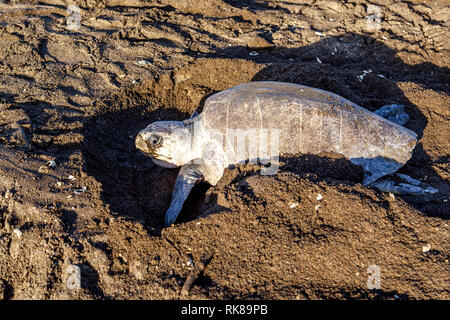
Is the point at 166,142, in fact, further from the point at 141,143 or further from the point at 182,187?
the point at 182,187

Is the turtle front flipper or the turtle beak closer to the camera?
the turtle front flipper

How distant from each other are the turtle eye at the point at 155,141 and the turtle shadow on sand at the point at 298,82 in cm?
29

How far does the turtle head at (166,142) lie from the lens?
11.5 feet

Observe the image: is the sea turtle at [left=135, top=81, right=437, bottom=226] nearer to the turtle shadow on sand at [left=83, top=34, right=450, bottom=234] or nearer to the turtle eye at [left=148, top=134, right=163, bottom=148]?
the turtle shadow on sand at [left=83, top=34, right=450, bottom=234]

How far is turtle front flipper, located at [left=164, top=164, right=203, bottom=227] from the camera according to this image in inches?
115

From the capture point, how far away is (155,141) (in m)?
3.48

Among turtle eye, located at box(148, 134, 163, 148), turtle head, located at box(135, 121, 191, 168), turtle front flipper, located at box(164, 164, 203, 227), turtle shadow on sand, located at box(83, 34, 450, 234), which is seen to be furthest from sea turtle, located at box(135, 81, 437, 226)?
turtle eye, located at box(148, 134, 163, 148)

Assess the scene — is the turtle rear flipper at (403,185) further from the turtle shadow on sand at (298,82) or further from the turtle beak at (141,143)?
the turtle beak at (141,143)

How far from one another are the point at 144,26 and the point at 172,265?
12.1 ft

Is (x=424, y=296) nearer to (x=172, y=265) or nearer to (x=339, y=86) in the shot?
→ (x=172, y=265)

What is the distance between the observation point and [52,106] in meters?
3.56

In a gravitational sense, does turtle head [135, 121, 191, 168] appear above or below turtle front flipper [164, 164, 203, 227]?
above

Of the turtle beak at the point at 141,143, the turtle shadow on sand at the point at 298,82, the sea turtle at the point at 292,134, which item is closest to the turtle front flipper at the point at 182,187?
the sea turtle at the point at 292,134

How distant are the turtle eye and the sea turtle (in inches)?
16.8
